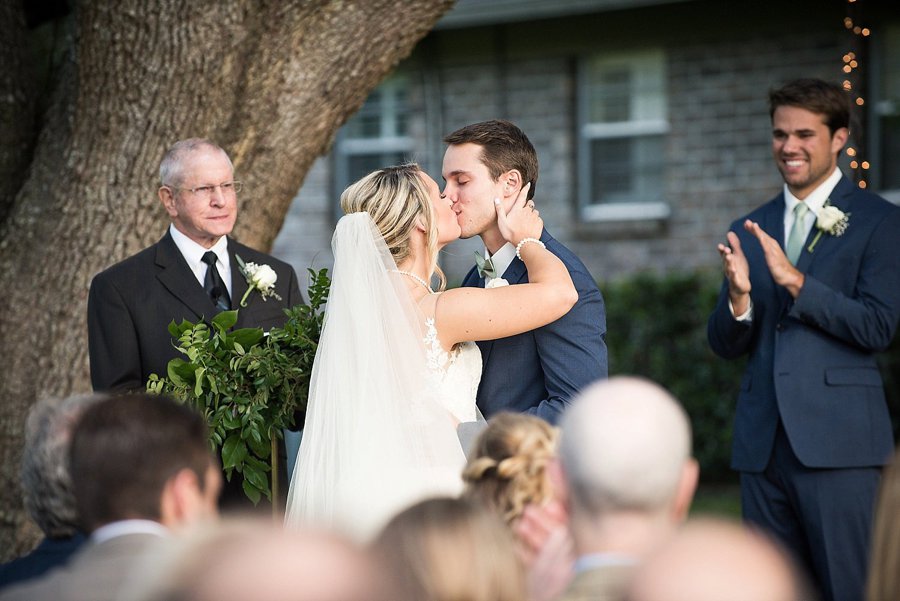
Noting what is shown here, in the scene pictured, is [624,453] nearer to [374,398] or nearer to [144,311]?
[374,398]

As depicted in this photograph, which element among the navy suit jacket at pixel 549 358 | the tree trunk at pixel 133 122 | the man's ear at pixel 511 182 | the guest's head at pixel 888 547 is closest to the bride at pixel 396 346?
the navy suit jacket at pixel 549 358

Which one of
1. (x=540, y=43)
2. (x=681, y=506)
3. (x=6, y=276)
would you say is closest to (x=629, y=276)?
(x=540, y=43)

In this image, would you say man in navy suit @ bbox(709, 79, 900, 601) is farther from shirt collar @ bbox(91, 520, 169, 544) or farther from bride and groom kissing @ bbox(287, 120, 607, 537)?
shirt collar @ bbox(91, 520, 169, 544)

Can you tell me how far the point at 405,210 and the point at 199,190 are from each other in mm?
1323

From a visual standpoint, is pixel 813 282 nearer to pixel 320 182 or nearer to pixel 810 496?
pixel 810 496

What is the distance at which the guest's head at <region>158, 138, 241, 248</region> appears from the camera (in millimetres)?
5199

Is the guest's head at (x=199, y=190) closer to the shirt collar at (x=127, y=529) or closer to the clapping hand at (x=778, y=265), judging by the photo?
the clapping hand at (x=778, y=265)

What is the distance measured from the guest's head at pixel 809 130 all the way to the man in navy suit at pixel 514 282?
1390 mm

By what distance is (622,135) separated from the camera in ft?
38.7

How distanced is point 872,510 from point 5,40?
476 centimetres

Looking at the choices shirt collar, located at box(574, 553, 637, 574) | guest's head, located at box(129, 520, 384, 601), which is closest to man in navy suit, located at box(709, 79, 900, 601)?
shirt collar, located at box(574, 553, 637, 574)

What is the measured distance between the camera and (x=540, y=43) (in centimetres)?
1189

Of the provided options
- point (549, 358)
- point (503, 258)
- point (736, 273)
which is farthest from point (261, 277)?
point (736, 273)

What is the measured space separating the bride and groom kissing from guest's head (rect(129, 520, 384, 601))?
7.01 feet
